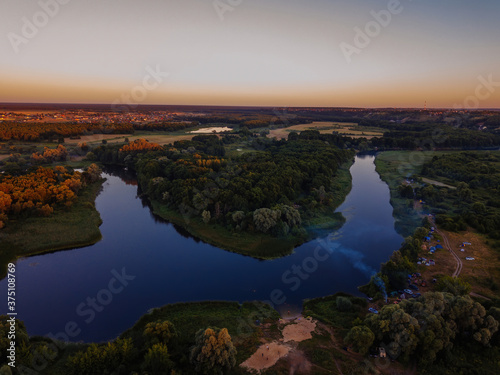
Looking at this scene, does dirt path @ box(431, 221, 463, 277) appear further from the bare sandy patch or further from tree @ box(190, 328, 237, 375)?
tree @ box(190, 328, 237, 375)

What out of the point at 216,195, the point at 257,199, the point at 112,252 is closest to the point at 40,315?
the point at 112,252

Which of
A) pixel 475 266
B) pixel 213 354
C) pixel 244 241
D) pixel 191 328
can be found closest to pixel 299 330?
pixel 213 354

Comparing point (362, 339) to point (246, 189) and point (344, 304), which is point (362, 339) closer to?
point (344, 304)

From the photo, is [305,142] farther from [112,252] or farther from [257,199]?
[112,252]

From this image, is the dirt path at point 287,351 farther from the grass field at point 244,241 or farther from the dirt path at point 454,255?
the dirt path at point 454,255

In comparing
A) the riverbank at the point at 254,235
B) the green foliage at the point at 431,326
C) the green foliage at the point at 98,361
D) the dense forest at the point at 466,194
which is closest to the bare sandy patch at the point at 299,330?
the green foliage at the point at 431,326

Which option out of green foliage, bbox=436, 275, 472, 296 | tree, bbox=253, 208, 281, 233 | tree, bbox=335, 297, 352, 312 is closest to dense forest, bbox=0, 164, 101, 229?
tree, bbox=253, 208, 281, 233
